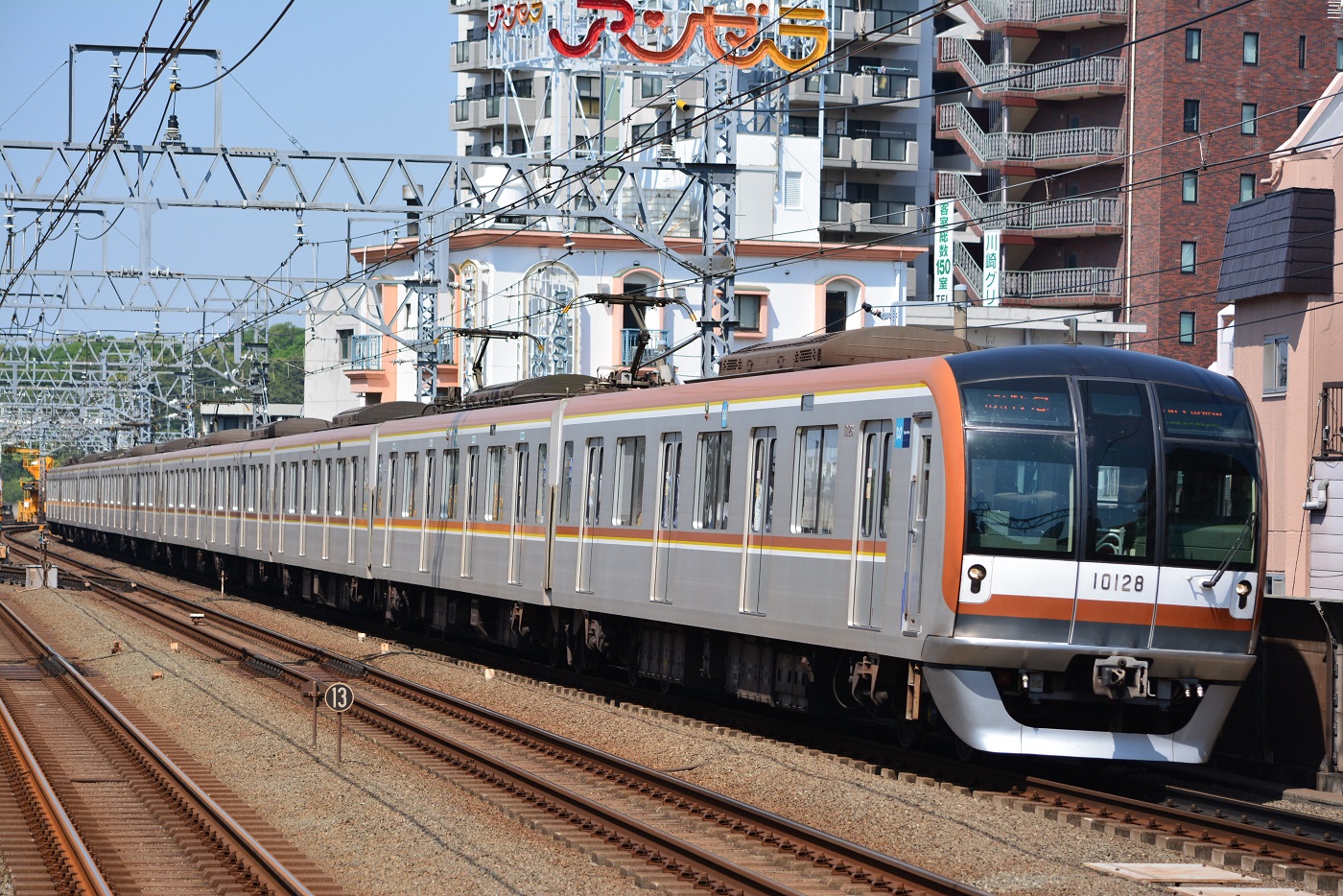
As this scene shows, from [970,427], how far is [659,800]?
314 cm

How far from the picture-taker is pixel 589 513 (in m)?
18.5

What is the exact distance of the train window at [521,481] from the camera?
20531 millimetres

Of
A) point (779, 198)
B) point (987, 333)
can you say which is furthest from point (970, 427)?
point (779, 198)

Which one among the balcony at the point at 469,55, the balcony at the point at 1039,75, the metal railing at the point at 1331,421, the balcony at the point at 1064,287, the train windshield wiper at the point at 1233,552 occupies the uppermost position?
the balcony at the point at 469,55

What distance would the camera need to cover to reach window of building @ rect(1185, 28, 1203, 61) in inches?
2020

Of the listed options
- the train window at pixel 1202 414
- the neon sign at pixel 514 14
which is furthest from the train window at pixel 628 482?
the neon sign at pixel 514 14

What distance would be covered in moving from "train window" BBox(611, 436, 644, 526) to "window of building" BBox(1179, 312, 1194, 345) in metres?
37.4

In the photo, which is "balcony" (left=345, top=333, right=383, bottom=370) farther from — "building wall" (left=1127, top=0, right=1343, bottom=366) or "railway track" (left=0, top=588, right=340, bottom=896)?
"railway track" (left=0, top=588, right=340, bottom=896)

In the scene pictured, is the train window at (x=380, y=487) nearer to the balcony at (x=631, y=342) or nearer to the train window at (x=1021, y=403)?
the train window at (x=1021, y=403)

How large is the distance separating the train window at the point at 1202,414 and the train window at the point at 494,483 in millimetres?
10477

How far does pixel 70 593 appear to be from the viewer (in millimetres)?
35750

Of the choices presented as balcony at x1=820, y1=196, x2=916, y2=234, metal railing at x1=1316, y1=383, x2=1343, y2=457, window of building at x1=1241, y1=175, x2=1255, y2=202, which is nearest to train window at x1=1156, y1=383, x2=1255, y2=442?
metal railing at x1=1316, y1=383, x2=1343, y2=457

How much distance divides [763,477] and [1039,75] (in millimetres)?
43527

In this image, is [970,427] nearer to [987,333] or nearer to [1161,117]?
[987,333]
